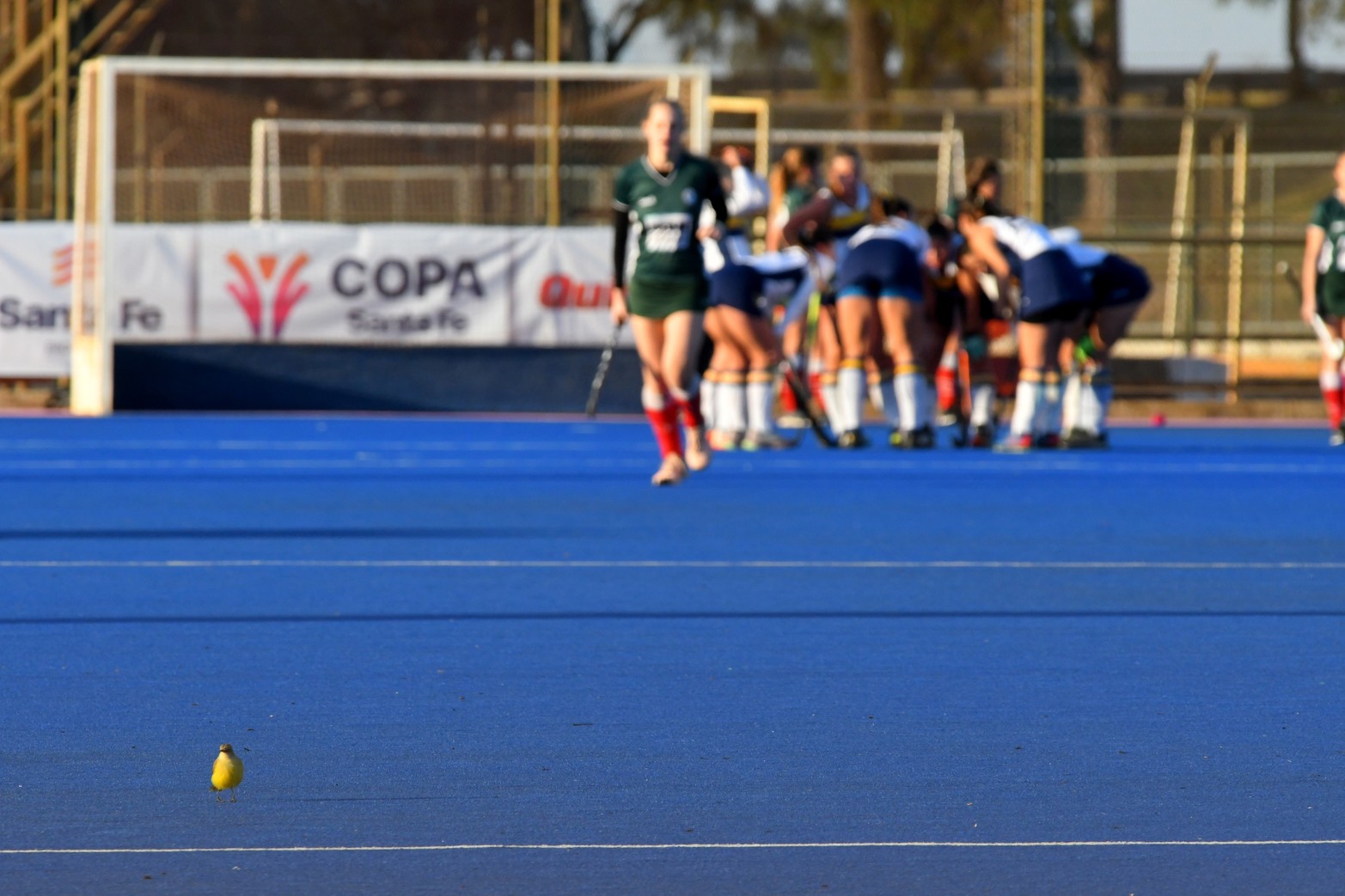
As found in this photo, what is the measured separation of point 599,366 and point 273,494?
762cm

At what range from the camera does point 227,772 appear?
4.27m

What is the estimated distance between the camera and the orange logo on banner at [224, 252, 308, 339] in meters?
18.9

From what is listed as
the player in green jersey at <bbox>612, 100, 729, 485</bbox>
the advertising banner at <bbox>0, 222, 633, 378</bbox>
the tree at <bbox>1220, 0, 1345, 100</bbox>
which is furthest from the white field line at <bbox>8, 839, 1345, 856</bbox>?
the tree at <bbox>1220, 0, 1345, 100</bbox>

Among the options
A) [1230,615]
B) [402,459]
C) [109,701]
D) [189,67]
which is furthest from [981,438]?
[109,701]

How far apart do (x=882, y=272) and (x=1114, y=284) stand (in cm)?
141

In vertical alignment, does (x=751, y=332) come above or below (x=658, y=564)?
above

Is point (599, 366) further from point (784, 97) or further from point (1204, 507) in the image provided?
point (784, 97)

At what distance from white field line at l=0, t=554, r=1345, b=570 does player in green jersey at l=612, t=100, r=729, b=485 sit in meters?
3.30

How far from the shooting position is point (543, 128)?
898 inches

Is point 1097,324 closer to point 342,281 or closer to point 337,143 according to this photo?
point 342,281

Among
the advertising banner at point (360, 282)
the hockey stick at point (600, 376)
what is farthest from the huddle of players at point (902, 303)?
the advertising banner at point (360, 282)

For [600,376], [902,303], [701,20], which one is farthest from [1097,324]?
[701,20]

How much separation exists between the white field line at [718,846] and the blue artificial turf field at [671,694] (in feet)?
0.04

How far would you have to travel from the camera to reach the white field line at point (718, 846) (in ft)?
12.7
